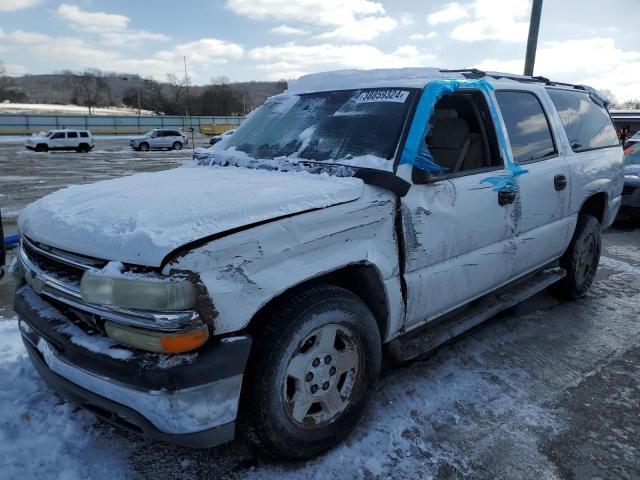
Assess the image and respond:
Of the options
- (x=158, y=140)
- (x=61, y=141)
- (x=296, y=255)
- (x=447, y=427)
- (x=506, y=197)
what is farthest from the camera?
(x=158, y=140)

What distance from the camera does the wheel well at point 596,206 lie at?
4.57 metres

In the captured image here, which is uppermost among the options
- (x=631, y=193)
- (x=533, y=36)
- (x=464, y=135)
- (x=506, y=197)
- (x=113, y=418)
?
(x=533, y=36)

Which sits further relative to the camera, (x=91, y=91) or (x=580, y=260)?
(x=91, y=91)

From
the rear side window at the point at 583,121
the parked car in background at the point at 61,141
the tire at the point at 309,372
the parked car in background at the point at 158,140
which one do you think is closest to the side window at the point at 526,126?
the rear side window at the point at 583,121

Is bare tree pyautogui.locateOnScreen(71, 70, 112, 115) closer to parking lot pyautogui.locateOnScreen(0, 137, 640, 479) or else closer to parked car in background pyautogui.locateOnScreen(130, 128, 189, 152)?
parked car in background pyautogui.locateOnScreen(130, 128, 189, 152)

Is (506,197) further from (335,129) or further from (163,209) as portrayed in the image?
(163,209)

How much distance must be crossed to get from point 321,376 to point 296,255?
64 centimetres

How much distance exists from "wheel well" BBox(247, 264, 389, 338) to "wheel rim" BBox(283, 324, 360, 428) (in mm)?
253

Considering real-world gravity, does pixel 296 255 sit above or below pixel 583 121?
below

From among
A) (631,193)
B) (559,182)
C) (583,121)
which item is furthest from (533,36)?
(559,182)

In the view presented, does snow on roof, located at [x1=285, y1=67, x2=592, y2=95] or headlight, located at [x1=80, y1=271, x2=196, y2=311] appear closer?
headlight, located at [x1=80, y1=271, x2=196, y2=311]

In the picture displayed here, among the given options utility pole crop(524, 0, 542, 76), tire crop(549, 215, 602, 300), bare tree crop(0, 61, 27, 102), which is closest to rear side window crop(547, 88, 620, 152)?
tire crop(549, 215, 602, 300)

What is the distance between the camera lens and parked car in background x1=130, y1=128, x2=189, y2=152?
33969mm

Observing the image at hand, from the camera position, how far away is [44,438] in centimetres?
248
